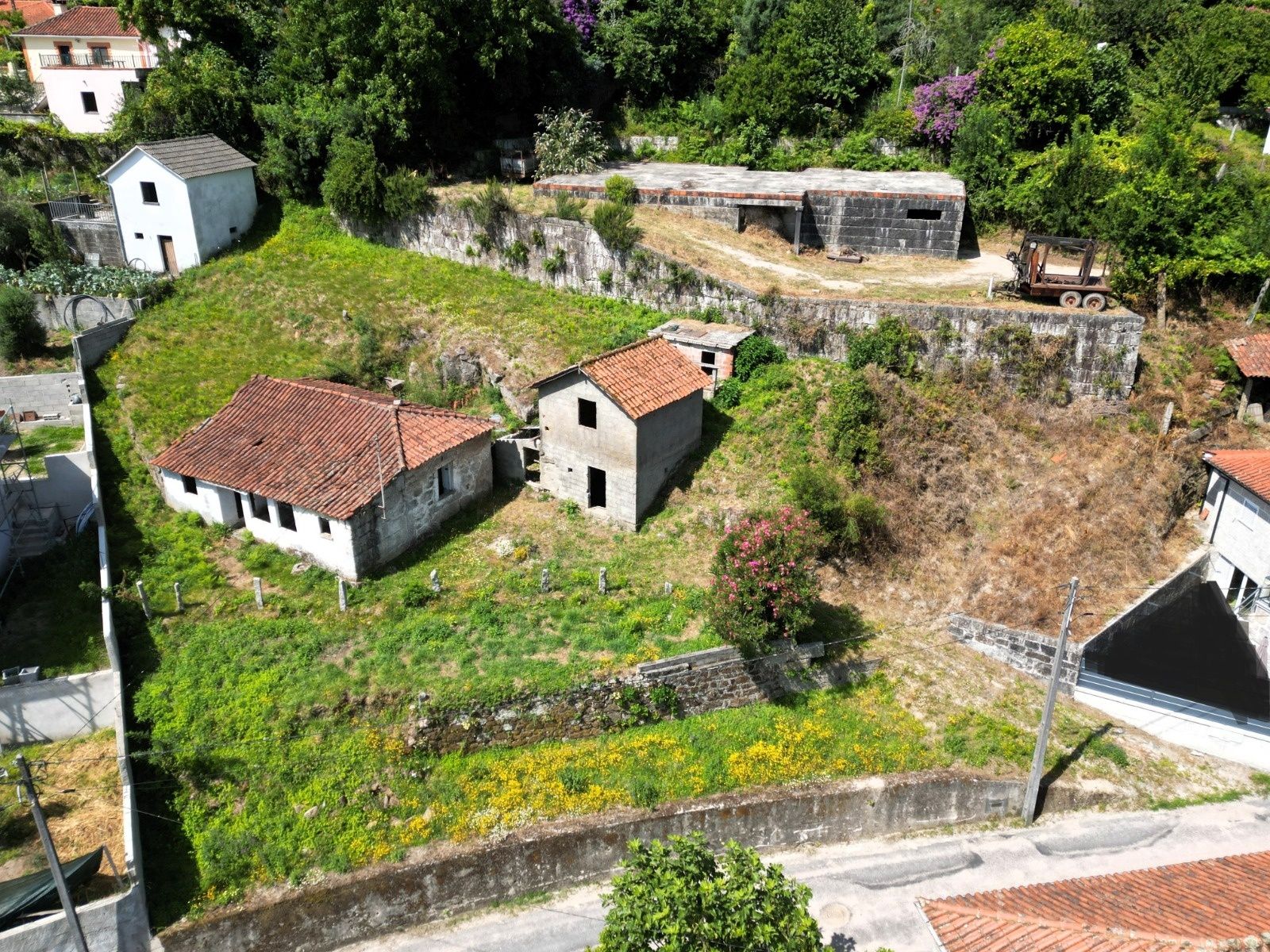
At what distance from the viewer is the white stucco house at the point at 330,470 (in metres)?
22.5

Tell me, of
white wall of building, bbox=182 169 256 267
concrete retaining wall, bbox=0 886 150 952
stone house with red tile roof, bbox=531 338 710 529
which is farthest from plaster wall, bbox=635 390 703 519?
white wall of building, bbox=182 169 256 267

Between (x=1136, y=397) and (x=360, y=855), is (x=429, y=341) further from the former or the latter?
(x=1136, y=397)

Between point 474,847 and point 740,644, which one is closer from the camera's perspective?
point 474,847

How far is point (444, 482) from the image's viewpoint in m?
24.6

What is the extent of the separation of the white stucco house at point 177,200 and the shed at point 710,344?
732 inches

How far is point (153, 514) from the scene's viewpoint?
24797mm

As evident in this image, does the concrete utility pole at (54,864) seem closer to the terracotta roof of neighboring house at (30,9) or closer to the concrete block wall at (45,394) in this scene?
the concrete block wall at (45,394)

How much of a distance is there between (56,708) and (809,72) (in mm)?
33917

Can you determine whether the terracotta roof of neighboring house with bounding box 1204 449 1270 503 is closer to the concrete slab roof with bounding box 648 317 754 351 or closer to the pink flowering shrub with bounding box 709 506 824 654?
the pink flowering shrub with bounding box 709 506 824 654

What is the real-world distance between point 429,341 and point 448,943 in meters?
18.9

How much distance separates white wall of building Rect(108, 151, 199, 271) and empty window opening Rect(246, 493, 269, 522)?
1521 cm

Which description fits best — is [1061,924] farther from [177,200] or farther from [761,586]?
[177,200]

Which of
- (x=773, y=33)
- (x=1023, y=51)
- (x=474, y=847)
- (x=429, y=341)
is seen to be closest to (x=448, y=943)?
(x=474, y=847)

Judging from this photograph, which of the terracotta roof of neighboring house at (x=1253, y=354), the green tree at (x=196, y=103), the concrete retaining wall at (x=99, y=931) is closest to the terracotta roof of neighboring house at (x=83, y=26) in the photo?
the green tree at (x=196, y=103)
